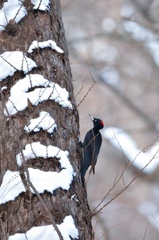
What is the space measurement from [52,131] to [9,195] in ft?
1.76

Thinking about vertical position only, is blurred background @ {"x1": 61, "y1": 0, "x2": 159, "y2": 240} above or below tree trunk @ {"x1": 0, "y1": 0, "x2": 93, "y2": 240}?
above

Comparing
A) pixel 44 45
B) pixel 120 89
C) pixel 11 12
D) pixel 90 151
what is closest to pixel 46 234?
pixel 90 151

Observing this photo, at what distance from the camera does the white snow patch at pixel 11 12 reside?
4754 millimetres

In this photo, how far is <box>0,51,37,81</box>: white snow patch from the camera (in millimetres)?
4551

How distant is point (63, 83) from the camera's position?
4777 millimetres

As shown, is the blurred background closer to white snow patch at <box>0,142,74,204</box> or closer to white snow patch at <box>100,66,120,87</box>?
white snow patch at <box>100,66,120,87</box>

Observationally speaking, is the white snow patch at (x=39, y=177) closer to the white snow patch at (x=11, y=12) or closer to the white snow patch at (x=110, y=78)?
the white snow patch at (x=11, y=12)

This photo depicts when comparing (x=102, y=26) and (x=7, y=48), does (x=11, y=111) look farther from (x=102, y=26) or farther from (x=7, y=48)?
(x=102, y=26)

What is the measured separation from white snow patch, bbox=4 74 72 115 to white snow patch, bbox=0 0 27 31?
0.47m

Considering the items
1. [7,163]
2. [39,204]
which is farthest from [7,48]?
[39,204]

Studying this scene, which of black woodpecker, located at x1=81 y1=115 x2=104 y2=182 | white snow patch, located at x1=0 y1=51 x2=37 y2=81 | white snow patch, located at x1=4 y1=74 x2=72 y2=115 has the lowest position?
black woodpecker, located at x1=81 y1=115 x2=104 y2=182

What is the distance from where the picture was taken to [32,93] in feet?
14.7

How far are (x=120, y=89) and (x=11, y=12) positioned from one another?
24.8ft

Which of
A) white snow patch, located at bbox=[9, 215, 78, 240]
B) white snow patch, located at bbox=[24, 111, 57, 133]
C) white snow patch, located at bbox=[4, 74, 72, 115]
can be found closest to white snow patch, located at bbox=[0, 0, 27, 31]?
white snow patch, located at bbox=[4, 74, 72, 115]
